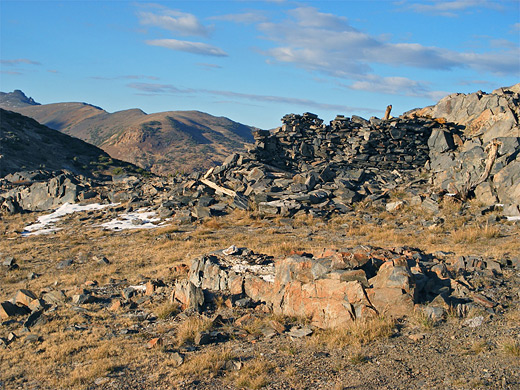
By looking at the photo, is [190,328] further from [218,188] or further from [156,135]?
[156,135]

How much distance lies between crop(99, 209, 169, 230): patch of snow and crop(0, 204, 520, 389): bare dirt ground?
222 inches

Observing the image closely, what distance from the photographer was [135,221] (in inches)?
771

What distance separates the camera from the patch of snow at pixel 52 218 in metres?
19.6

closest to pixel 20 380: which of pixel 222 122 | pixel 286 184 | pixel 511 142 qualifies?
pixel 286 184

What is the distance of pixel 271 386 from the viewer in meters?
5.78

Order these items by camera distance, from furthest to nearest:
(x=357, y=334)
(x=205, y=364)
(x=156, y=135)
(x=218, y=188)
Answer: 1. (x=156, y=135)
2. (x=218, y=188)
3. (x=357, y=334)
4. (x=205, y=364)

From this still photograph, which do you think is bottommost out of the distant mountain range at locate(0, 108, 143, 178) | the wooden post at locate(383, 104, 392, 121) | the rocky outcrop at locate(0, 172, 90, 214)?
the rocky outcrop at locate(0, 172, 90, 214)

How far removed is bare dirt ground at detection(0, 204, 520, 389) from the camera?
590 centimetres

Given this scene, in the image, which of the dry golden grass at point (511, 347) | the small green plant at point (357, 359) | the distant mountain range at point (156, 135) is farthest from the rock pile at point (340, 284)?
the distant mountain range at point (156, 135)

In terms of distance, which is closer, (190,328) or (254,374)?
(254,374)

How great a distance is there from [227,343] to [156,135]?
4142 inches

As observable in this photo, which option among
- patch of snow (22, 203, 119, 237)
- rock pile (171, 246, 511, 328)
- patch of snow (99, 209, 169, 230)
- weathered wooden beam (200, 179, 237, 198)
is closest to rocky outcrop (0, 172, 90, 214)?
patch of snow (22, 203, 119, 237)

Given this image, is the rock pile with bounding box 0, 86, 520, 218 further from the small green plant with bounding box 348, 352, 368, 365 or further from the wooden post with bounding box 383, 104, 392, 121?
the small green plant with bounding box 348, 352, 368, 365

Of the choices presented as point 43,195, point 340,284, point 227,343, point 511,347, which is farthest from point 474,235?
point 43,195
